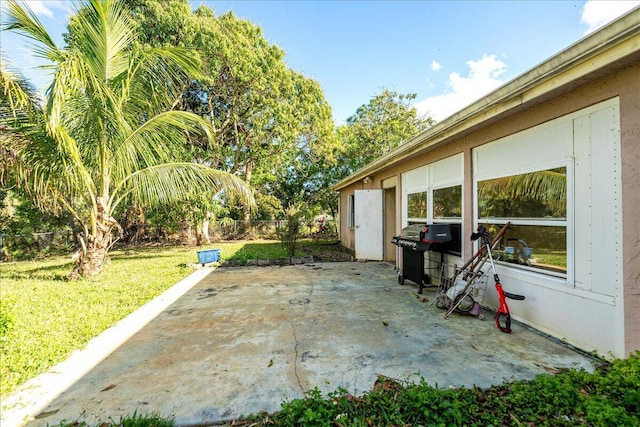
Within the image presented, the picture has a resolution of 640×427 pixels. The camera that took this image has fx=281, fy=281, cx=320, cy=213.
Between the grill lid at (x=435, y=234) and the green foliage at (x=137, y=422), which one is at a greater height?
the grill lid at (x=435, y=234)

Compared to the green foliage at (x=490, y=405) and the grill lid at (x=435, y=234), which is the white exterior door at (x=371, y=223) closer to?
the grill lid at (x=435, y=234)

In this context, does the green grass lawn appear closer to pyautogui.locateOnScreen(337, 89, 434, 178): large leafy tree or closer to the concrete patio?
the concrete patio

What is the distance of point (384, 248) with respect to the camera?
8992mm

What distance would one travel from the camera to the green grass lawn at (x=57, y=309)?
2.88 metres

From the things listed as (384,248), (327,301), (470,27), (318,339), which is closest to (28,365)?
(318,339)

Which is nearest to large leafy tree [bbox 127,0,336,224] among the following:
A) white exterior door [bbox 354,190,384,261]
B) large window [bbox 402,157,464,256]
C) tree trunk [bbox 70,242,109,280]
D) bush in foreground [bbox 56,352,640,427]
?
white exterior door [bbox 354,190,384,261]

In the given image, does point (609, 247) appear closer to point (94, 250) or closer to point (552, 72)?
point (552, 72)

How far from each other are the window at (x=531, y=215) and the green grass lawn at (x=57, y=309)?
18.3ft

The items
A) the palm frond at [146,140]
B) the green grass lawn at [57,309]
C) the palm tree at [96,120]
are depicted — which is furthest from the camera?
the palm frond at [146,140]

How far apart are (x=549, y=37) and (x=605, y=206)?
581cm

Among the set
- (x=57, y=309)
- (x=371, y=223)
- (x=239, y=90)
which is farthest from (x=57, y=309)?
(x=239, y=90)

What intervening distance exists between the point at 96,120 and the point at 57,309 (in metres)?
3.62

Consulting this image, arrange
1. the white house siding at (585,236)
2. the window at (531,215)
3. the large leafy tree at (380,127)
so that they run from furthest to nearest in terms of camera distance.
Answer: the large leafy tree at (380,127) → the window at (531,215) → the white house siding at (585,236)

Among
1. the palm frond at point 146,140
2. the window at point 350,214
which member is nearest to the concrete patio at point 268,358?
the palm frond at point 146,140
